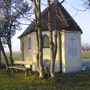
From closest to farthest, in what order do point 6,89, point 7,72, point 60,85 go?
point 6,89 < point 60,85 < point 7,72

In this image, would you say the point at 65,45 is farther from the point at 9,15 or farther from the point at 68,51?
the point at 9,15

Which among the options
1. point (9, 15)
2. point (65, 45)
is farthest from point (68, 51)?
point (9, 15)

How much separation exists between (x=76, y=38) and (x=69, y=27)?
4.39ft

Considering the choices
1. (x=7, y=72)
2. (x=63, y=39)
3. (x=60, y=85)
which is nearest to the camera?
(x=60, y=85)

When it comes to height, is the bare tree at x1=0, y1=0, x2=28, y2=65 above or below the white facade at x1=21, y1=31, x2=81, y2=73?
above

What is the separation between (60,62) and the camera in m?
15.7

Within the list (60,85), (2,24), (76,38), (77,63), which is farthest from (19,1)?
(60,85)

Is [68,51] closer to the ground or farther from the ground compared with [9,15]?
closer to the ground

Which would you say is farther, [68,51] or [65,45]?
[68,51]

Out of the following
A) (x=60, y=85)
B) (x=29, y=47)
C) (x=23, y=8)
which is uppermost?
(x=23, y=8)

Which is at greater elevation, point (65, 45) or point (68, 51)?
point (65, 45)

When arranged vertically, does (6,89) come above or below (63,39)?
below

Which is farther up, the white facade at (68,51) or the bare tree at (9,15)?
the bare tree at (9,15)

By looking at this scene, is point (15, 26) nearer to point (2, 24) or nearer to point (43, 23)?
point (2, 24)
